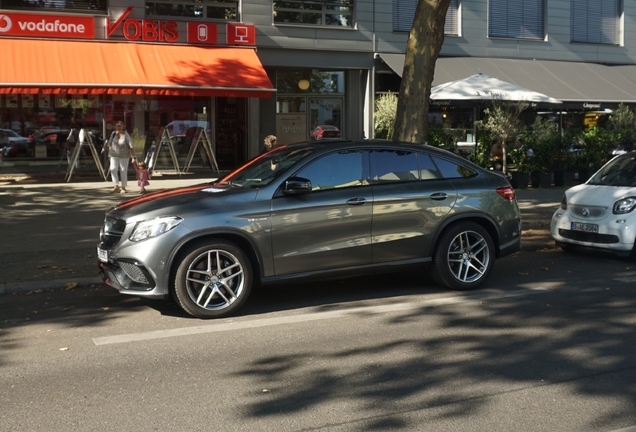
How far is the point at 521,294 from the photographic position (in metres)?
8.34

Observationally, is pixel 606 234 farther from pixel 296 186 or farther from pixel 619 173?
pixel 296 186

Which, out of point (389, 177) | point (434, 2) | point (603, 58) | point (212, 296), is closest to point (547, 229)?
point (434, 2)

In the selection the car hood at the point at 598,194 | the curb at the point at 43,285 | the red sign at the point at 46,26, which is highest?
the red sign at the point at 46,26

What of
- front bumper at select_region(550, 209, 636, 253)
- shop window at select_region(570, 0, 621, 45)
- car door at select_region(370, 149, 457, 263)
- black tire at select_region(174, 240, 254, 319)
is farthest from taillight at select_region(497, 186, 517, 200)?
shop window at select_region(570, 0, 621, 45)

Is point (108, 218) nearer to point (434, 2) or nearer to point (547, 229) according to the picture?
point (434, 2)

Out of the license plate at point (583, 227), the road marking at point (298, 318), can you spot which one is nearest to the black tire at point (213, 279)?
the road marking at point (298, 318)

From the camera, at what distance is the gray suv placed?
7.09 m

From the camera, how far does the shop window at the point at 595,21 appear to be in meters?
28.3

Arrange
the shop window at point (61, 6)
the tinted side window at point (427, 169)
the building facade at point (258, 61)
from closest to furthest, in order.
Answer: the tinted side window at point (427, 169) < the building facade at point (258, 61) < the shop window at point (61, 6)

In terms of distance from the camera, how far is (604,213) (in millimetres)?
10234

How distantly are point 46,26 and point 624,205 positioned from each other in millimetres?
15525

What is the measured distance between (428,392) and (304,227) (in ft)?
8.81

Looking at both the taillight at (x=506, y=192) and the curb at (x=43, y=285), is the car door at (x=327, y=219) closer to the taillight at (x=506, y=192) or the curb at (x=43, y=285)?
the taillight at (x=506, y=192)

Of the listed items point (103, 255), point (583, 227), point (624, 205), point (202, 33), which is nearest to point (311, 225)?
point (103, 255)
